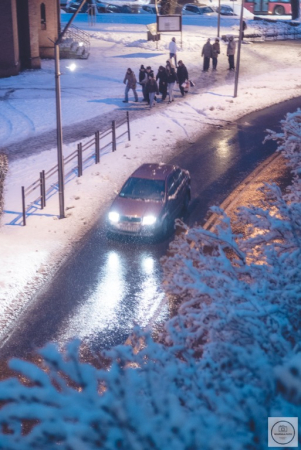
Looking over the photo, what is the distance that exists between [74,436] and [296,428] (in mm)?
1736

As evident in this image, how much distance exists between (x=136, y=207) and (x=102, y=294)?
3233mm

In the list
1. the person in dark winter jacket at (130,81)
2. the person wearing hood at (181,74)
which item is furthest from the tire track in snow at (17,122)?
the person wearing hood at (181,74)

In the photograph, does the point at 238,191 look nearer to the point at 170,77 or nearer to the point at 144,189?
the point at 144,189

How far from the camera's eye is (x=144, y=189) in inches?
663

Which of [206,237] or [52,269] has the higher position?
[206,237]

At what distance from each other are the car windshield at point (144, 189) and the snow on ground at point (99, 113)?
154 cm

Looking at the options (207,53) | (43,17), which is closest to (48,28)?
(43,17)

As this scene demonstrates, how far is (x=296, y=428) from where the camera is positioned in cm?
489

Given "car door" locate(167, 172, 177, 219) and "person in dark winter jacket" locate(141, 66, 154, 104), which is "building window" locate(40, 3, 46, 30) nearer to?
"person in dark winter jacket" locate(141, 66, 154, 104)

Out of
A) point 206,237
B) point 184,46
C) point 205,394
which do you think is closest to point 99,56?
point 184,46

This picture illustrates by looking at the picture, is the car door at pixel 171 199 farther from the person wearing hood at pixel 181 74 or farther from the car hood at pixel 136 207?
the person wearing hood at pixel 181 74

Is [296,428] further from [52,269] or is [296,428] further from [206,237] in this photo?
[52,269]

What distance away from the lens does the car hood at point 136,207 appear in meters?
16.0

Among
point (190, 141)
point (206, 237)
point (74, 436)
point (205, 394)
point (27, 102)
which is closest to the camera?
point (74, 436)
